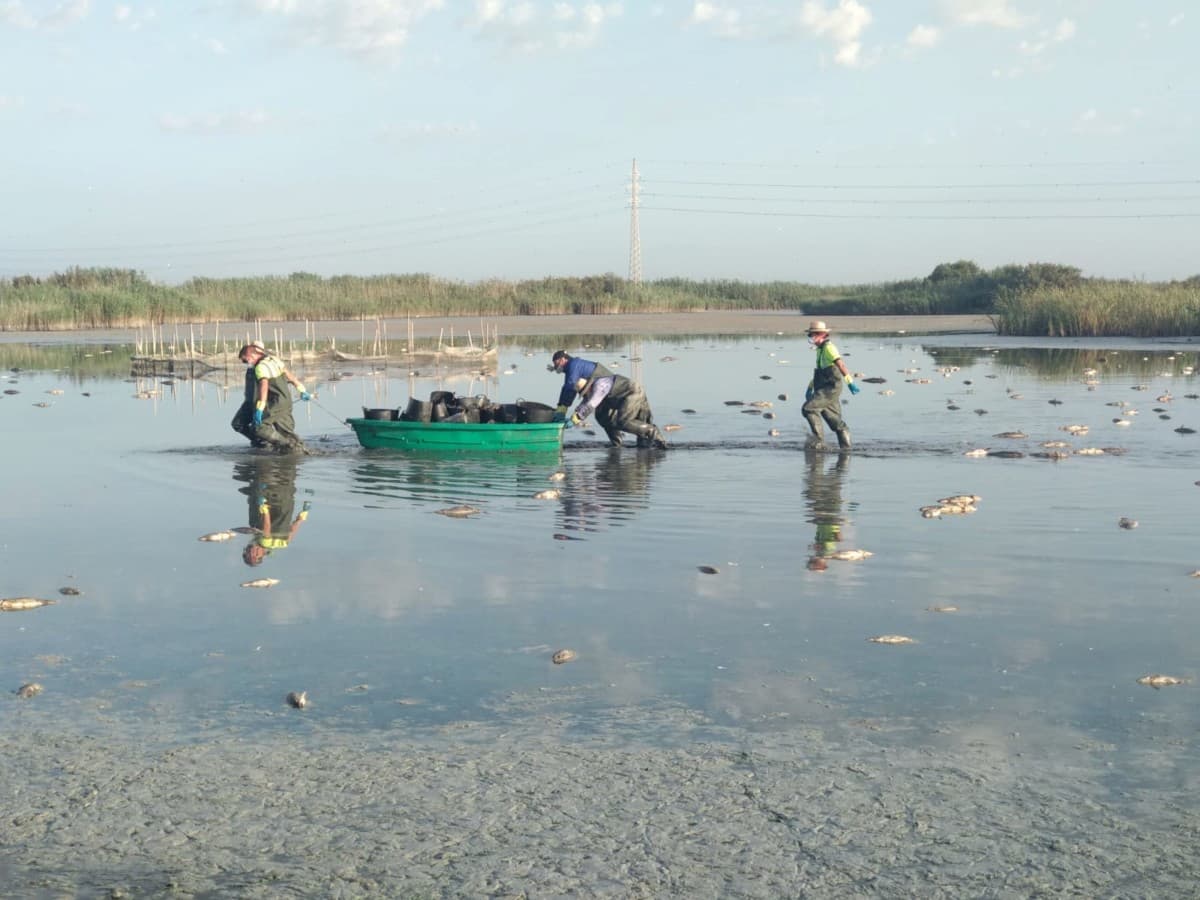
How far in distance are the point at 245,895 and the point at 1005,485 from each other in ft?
46.4

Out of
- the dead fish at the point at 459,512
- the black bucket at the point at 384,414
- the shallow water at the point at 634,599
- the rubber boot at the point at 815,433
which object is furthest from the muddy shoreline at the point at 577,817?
the rubber boot at the point at 815,433

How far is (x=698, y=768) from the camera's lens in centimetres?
755

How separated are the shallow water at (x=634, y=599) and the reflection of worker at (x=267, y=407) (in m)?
0.46

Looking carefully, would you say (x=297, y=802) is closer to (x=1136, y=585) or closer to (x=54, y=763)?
(x=54, y=763)

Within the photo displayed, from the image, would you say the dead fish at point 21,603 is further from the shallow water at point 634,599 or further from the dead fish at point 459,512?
the dead fish at point 459,512

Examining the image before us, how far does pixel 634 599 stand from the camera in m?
11.6

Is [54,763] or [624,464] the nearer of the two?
[54,763]

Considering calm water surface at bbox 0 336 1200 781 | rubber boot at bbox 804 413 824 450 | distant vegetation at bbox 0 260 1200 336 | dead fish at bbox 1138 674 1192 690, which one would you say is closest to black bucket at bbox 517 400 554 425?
calm water surface at bbox 0 336 1200 781

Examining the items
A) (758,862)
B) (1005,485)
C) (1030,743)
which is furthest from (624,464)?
(758,862)

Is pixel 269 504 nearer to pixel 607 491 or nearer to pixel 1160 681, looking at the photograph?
pixel 607 491

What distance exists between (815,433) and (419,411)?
6.06 m

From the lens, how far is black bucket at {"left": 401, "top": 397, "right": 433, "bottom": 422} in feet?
71.9

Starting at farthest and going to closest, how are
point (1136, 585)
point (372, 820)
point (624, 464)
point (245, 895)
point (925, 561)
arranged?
point (624, 464) → point (925, 561) → point (1136, 585) → point (372, 820) → point (245, 895)

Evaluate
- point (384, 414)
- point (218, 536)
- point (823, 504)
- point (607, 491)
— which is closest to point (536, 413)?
point (384, 414)
